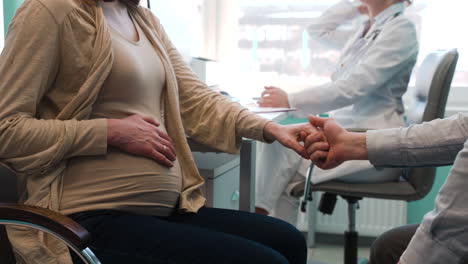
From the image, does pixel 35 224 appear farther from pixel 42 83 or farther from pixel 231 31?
pixel 231 31

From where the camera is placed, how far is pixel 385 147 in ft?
3.98

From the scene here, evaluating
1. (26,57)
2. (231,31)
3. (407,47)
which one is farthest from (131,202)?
(231,31)

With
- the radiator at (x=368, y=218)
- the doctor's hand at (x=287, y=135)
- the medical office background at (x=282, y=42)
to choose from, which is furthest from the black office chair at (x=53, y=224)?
the radiator at (x=368, y=218)

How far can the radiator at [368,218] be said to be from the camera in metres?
2.87

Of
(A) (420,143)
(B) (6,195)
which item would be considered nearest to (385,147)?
(A) (420,143)

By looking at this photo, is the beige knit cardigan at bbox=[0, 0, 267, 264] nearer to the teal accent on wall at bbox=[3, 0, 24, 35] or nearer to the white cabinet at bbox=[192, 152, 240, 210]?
the white cabinet at bbox=[192, 152, 240, 210]

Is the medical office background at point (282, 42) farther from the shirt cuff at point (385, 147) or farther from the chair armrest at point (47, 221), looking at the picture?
the chair armrest at point (47, 221)

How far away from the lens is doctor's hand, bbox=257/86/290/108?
228 centimetres

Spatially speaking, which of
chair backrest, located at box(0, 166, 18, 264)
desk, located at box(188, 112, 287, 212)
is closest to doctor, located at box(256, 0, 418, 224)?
desk, located at box(188, 112, 287, 212)

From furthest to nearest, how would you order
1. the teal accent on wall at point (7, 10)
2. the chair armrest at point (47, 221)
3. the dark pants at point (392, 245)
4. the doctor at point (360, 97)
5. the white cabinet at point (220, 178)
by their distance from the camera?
1. the doctor at point (360, 97)
2. the teal accent on wall at point (7, 10)
3. the white cabinet at point (220, 178)
4. the dark pants at point (392, 245)
5. the chair armrest at point (47, 221)

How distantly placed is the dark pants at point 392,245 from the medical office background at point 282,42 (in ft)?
4.43

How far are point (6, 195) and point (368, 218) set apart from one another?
2.08 meters

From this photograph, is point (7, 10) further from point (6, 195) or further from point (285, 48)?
point (285, 48)

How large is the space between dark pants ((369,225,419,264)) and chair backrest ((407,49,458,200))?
0.50m
